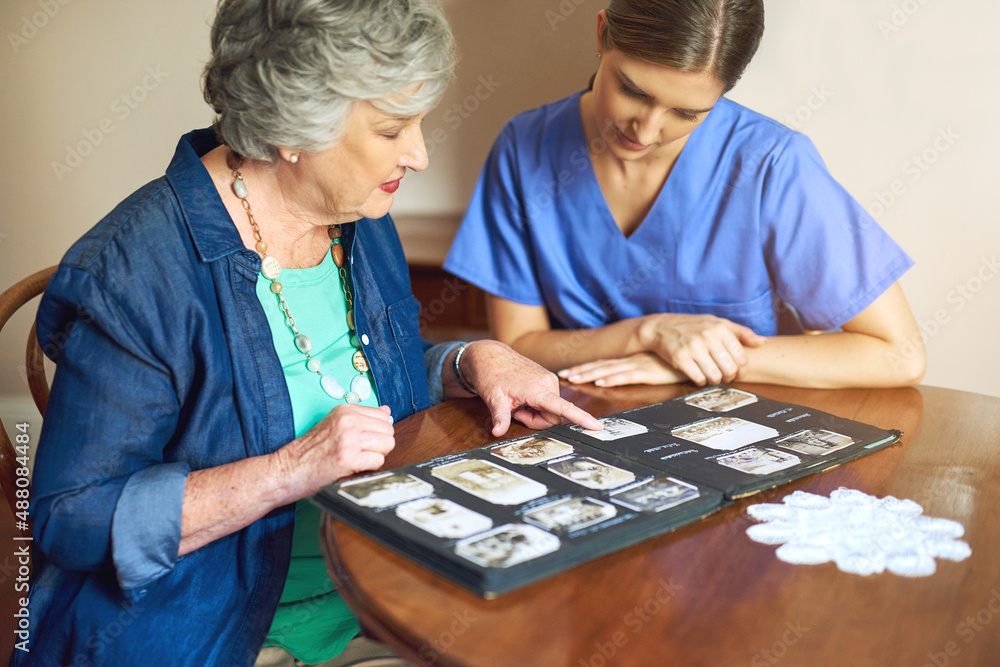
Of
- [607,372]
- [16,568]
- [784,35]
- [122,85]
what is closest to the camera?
[607,372]

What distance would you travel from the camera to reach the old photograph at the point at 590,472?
922mm

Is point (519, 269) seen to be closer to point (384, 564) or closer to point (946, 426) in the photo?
point (946, 426)

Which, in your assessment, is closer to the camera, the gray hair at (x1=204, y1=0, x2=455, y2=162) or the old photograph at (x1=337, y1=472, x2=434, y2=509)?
the old photograph at (x1=337, y1=472, x2=434, y2=509)

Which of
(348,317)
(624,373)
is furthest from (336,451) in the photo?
(624,373)

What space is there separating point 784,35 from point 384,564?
5.31 ft

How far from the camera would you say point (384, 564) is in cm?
80

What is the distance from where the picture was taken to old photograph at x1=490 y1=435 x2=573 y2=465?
100cm

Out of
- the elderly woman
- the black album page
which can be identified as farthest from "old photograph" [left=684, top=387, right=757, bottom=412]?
the elderly woman

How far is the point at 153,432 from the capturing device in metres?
1.00

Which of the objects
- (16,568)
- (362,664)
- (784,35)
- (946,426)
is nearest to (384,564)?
(362,664)

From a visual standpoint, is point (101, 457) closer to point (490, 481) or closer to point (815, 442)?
point (490, 481)

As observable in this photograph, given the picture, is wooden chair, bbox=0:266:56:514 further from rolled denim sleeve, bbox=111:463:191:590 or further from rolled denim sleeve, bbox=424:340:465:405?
rolled denim sleeve, bbox=424:340:465:405

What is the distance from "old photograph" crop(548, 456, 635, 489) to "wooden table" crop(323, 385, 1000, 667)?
10cm

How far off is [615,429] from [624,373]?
A: 296mm
